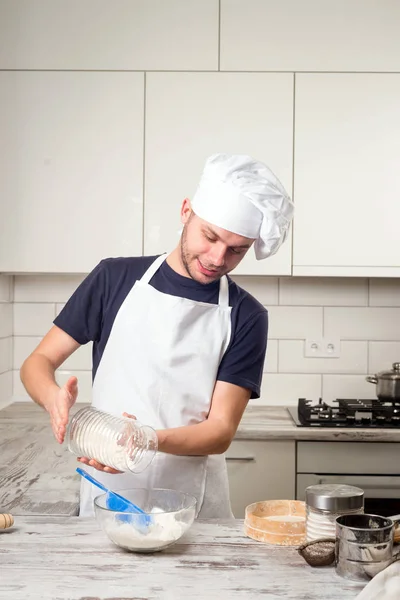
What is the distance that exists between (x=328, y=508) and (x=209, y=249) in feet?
2.15

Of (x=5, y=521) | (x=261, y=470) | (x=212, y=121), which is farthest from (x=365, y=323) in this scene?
(x=5, y=521)

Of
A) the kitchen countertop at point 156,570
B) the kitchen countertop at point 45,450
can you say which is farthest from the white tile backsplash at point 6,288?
the kitchen countertop at point 156,570

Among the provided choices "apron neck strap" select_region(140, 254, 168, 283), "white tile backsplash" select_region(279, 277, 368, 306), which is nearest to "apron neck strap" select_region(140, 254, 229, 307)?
"apron neck strap" select_region(140, 254, 168, 283)

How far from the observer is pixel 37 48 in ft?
9.61

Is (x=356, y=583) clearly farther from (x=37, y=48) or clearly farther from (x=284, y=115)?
(x=37, y=48)

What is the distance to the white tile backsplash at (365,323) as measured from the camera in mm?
3291

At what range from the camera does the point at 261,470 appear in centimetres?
275

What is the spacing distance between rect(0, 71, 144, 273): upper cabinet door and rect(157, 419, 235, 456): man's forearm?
132 cm

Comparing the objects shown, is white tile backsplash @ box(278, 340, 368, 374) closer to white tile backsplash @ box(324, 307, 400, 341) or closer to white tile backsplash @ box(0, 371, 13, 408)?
white tile backsplash @ box(324, 307, 400, 341)

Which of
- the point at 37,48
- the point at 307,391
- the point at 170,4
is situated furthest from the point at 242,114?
the point at 307,391

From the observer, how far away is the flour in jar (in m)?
1.34

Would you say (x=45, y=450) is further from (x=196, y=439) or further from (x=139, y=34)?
(x=139, y=34)

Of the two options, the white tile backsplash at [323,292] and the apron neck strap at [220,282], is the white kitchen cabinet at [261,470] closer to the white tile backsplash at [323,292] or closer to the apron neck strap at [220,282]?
the white tile backsplash at [323,292]

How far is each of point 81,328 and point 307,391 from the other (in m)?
1.63
